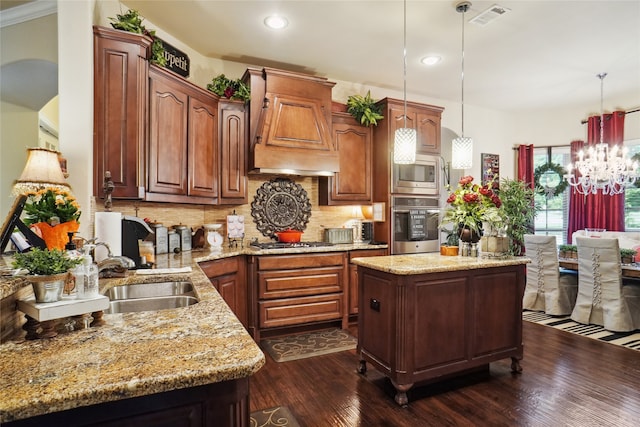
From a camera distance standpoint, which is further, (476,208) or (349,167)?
(349,167)

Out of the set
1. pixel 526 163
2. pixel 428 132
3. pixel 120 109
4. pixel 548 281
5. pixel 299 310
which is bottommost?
pixel 299 310

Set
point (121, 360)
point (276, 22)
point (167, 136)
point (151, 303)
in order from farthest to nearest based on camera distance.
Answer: point (276, 22) → point (167, 136) → point (151, 303) → point (121, 360)

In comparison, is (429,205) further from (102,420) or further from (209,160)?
(102,420)

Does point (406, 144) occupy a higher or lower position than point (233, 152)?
lower

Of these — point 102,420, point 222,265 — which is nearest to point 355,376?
point 222,265

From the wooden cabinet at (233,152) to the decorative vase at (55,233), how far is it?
2.18m

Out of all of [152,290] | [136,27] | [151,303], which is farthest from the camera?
[136,27]

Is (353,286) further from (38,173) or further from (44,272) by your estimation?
(44,272)

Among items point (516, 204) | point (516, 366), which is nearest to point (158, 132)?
point (516, 366)

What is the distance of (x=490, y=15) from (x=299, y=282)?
121 inches

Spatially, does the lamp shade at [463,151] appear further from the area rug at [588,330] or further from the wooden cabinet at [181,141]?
the area rug at [588,330]

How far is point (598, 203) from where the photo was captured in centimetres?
547

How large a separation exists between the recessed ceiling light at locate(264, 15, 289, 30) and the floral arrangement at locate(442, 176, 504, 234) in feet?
7.09

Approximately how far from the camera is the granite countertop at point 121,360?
0.73 m
